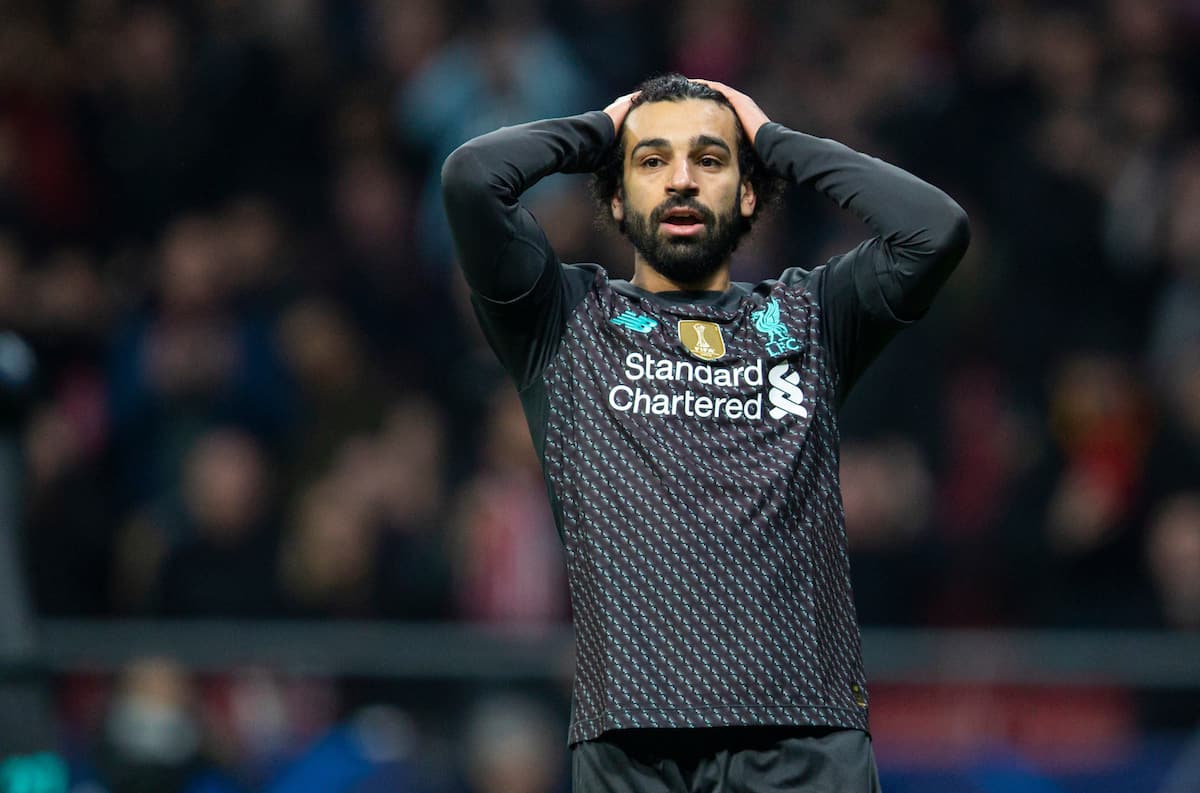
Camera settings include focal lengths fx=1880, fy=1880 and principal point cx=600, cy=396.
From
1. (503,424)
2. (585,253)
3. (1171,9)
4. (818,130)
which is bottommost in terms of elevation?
(503,424)

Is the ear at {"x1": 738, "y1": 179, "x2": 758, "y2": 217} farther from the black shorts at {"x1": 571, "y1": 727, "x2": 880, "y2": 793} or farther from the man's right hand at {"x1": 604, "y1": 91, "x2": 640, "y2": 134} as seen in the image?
the black shorts at {"x1": 571, "y1": 727, "x2": 880, "y2": 793}

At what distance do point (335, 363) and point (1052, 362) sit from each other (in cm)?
319

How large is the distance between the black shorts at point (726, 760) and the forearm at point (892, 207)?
0.93 metres

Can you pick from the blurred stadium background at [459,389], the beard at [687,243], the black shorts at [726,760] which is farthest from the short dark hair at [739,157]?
the blurred stadium background at [459,389]

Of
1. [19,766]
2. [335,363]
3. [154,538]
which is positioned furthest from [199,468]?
[19,766]

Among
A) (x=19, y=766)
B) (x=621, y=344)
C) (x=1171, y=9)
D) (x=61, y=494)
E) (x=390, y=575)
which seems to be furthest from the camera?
(x=1171, y=9)

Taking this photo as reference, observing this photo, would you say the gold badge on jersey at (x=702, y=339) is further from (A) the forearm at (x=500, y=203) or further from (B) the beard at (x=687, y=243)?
(A) the forearm at (x=500, y=203)

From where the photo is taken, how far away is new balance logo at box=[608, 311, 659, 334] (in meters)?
3.96

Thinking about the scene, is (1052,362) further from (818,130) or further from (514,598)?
(514,598)

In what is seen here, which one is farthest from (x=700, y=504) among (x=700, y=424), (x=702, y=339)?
(x=702, y=339)

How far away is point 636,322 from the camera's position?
398cm

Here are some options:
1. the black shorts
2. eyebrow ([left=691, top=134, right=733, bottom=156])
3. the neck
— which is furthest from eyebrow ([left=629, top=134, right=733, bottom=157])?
the black shorts

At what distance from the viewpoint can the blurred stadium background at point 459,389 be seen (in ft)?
23.0

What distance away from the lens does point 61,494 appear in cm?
830
